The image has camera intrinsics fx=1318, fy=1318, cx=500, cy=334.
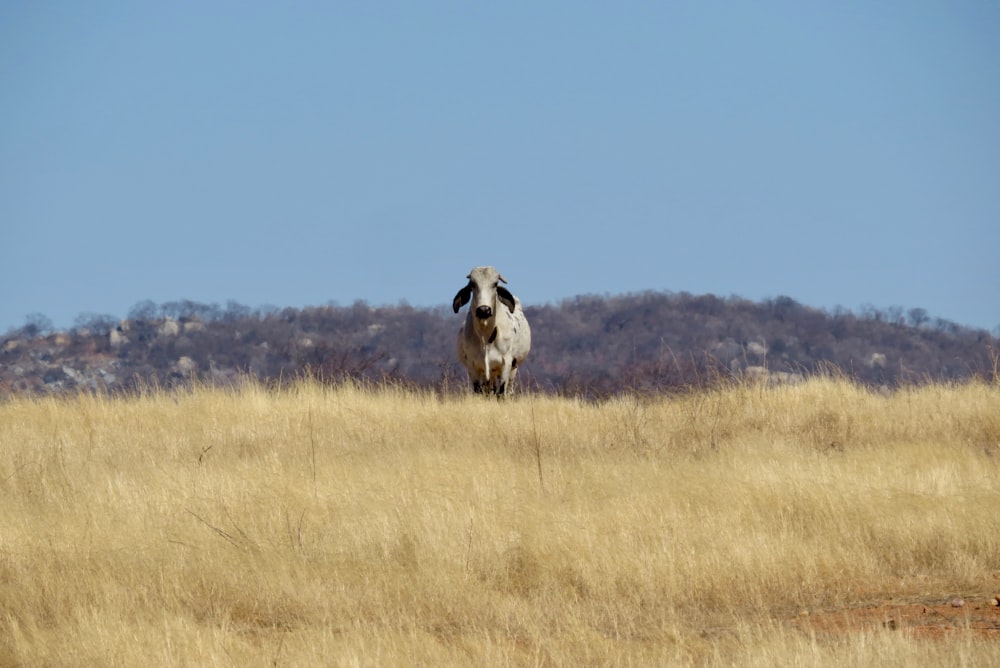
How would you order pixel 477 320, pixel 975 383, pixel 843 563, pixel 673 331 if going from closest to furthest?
1. pixel 843 563
2. pixel 975 383
3. pixel 477 320
4. pixel 673 331

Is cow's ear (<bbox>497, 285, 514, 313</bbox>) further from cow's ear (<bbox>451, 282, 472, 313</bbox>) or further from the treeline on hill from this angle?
the treeline on hill

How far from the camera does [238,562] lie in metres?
9.44

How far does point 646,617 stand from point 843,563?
176 centimetres

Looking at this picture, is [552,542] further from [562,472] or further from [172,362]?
[172,362]

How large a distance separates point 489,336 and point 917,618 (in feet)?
39.3

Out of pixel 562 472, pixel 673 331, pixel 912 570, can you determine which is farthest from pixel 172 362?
pixel 912 570

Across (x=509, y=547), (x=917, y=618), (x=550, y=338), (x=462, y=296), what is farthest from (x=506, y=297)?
(x=550, y=338)

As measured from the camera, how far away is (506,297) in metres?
20.5

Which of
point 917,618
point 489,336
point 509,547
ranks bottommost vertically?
point 917,618

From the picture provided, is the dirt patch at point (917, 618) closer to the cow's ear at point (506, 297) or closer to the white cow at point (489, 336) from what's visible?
the white cow at point (489, 336)

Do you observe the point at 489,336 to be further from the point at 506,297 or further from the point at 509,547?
the point at 509,547

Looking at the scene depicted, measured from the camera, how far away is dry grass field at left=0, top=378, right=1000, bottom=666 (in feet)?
25.5

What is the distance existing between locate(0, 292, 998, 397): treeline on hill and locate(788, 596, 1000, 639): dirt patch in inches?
1373

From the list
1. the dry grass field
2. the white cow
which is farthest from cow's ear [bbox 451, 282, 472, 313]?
the dry grass field
